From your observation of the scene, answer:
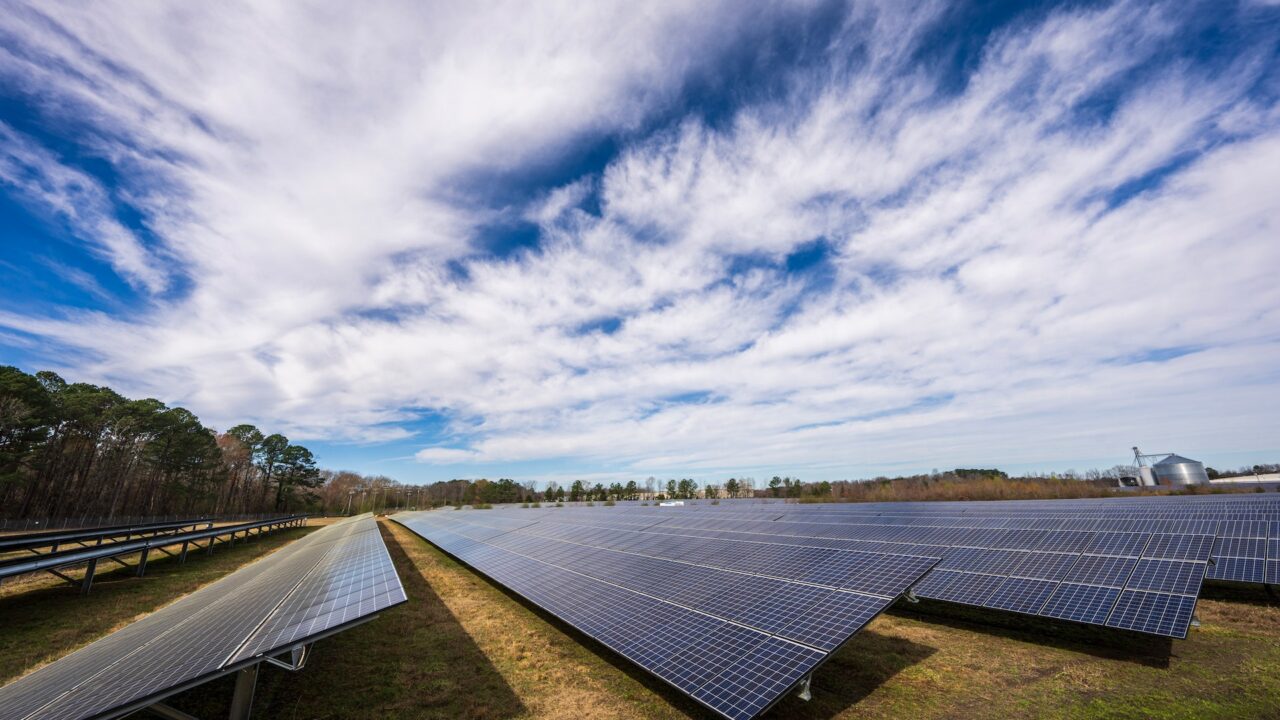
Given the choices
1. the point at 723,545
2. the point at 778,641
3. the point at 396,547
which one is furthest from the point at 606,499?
the point at 778,641

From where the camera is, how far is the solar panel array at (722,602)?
20.7 feet

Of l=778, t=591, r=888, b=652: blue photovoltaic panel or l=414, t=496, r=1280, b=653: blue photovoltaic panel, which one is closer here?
l=778, t=591, r=888, b=652: blue photovoltaic panel

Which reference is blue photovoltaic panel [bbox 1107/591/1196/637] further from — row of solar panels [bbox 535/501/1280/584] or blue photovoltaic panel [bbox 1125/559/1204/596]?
row of solar panels [bbox 535/501/1280/584]

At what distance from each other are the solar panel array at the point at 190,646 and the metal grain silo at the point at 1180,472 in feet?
288

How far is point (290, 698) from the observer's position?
7.85m

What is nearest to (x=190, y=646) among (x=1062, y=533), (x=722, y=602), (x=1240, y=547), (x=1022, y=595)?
(x=722, y=602)

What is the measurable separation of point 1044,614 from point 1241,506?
19167 mm

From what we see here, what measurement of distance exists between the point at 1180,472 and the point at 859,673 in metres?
81.9

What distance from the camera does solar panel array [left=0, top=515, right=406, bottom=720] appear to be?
→ 4.40m

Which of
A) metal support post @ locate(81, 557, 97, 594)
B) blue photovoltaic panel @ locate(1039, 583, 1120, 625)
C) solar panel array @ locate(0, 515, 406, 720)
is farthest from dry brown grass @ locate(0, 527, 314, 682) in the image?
blue photovoltaic panel @ locate(1039, 583, 1120, 625)

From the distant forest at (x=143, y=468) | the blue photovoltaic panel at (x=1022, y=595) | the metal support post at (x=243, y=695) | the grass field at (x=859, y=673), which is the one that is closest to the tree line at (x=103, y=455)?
the distant forest at (x=143, y=468)

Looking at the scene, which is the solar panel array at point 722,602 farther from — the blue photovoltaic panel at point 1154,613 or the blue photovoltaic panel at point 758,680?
the blue photovoltaic panel at point 1154,613

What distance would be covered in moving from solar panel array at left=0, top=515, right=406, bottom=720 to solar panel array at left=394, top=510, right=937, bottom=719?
4.39 m

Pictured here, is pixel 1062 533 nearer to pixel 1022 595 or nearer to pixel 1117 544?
pixel 1117 544
